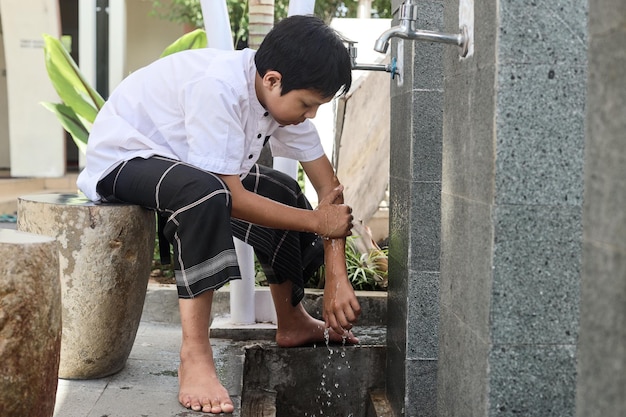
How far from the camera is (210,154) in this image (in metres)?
2.85

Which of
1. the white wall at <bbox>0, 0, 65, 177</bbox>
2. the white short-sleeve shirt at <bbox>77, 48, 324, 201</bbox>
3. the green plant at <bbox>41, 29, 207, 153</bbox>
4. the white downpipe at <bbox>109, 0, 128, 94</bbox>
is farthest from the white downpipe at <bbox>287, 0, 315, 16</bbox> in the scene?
the white downpipe at <bbox>109, 0, 128, 94</bbox>

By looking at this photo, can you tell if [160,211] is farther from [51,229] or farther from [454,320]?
[454,320]

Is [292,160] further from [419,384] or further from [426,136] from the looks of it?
[419,384]

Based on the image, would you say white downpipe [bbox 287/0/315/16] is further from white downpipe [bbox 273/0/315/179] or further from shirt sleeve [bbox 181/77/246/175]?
shirt sleeve [bbox 181/77/246/175]

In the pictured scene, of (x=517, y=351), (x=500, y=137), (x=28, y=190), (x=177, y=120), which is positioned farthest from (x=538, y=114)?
(x=28, y=190)

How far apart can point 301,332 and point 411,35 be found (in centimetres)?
165

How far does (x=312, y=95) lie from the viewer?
111 inches

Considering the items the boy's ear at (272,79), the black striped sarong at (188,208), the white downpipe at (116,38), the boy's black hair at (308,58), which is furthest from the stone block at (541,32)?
the white downpipe at (116,38)

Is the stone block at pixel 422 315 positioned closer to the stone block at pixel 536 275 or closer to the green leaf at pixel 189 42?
the stone block at pixel 536 275

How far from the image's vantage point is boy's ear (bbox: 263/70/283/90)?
285cm

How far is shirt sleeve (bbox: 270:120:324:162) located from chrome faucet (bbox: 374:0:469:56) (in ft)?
3.15

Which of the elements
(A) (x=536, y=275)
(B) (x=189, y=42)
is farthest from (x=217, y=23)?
(A) (x=536, y=275)

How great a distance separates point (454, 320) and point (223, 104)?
41.6 inches

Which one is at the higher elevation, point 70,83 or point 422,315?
point 70,83
